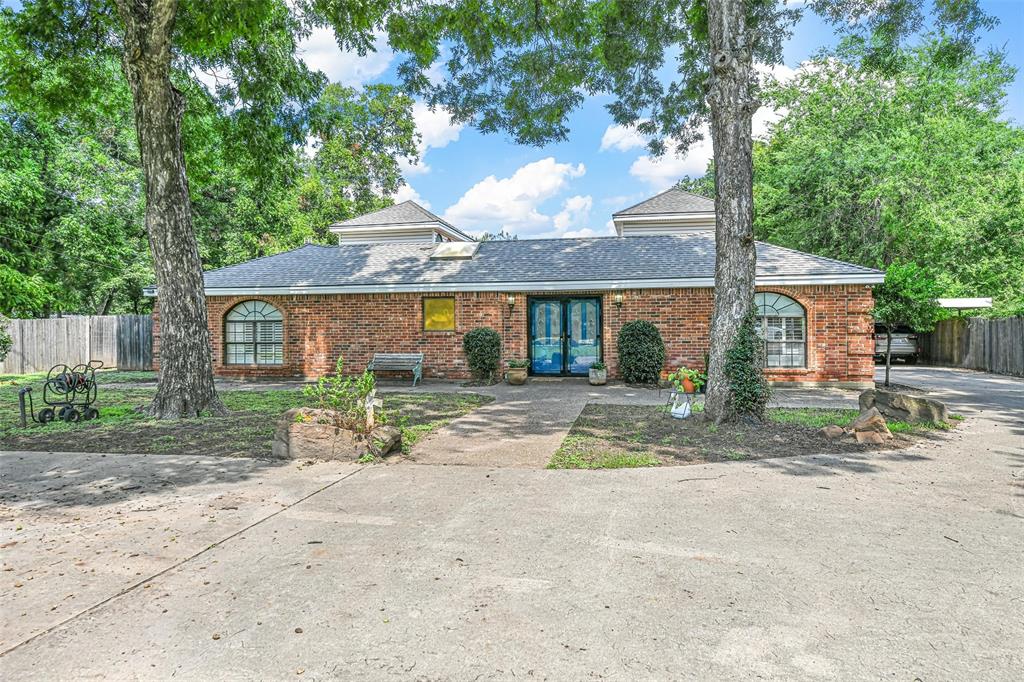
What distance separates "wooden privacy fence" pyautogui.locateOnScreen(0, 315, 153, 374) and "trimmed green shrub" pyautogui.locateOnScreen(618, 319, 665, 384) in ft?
47.3

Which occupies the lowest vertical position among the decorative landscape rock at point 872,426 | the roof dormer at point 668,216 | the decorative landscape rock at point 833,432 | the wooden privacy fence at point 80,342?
the decorative landscape rock at point 833,432

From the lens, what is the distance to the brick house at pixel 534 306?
1300cm

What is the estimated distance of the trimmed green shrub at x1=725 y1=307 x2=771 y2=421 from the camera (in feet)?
25.4

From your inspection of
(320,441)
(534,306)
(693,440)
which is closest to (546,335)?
(534,306)

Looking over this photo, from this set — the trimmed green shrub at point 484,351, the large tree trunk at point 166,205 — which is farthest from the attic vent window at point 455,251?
the large tree trunk at point 166,205

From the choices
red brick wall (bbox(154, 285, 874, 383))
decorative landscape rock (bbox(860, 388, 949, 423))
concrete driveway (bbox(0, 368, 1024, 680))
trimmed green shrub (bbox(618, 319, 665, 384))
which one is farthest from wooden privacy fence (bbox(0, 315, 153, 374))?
decorative landscape rock (bbox(860, 388, 949, 423))

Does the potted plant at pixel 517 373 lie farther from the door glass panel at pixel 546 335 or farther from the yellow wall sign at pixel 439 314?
the yellow wall sign at pixel 439 314

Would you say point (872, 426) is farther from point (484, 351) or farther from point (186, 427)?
point (186, 427)

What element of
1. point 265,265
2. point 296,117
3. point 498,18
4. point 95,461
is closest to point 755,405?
point 95,461

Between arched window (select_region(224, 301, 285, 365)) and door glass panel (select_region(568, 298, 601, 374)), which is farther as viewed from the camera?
arched window (select_region(224, 301, 285, 365))

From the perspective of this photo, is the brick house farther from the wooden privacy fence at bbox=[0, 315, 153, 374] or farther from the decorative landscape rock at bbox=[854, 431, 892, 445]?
the decorative landscape rock at bbox=[854, 431, 892, 445]

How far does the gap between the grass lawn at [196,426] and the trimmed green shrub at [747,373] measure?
413 centimetres

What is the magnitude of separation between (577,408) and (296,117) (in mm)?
9559

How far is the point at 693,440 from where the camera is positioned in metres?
7.08
